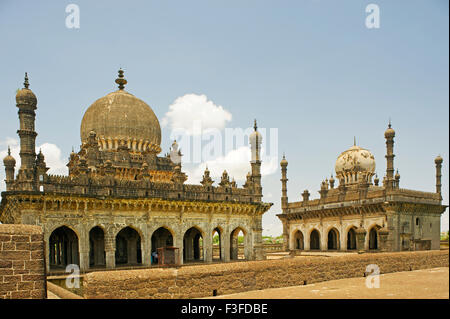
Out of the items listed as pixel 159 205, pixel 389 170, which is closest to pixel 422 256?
pixel 389 170

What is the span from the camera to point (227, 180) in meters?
31.1

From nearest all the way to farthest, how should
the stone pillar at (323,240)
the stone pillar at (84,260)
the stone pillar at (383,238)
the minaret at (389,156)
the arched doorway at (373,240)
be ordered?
1. the stone pillar at (84,260)
2. the stone pillar at (383,238)
3. the minaret at (389,156)
4. the arched doorway at (373,240)
5. the stone pillar at (323,240)

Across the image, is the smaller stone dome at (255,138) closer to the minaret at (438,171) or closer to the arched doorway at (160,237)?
the arched doorway at (160,237)

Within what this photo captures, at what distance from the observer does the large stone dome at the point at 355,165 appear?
4316cm

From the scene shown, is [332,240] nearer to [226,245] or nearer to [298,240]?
[298,240]

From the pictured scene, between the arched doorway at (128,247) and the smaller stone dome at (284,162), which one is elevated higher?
→ the smaller stone dome at (284,162)

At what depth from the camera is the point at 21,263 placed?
767 cm

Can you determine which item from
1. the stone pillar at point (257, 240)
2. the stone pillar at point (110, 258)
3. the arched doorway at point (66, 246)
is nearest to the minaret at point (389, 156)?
the stone pillar at point (257, 240)

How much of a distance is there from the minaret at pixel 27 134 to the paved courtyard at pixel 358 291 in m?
13.5

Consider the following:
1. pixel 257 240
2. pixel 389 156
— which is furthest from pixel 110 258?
pixel 389 156

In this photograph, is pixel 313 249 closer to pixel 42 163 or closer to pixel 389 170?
pixel 389 170

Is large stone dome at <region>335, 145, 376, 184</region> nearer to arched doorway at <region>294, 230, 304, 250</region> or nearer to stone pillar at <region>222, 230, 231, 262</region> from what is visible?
arched doorway at <region>294, 230, 304, 250</region>

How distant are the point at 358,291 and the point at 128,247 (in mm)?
16231

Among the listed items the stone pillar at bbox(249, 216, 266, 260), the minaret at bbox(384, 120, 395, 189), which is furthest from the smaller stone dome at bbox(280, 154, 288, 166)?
the stone pillar at bbox(249, 216, 266, 260)
